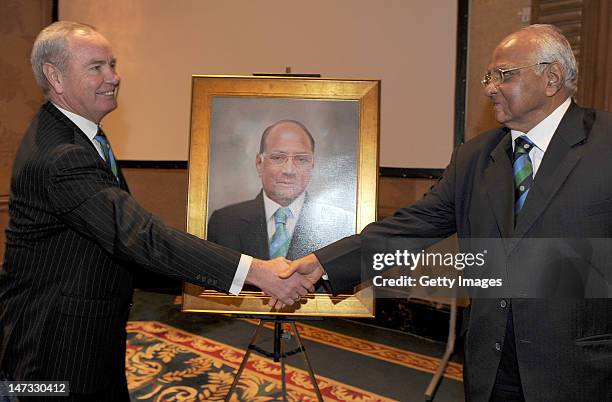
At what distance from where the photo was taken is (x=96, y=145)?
2221mm

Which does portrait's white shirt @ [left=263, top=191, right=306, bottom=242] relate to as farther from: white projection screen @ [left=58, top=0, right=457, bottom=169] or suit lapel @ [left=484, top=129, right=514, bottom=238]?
white projection screen @ [left=58, top=0, right=457, bottom=169]

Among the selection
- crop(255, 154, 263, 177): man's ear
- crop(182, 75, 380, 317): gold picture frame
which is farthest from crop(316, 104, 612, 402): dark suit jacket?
crop(255, 154, 263, 177): man's ear

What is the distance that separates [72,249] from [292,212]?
0.98 m

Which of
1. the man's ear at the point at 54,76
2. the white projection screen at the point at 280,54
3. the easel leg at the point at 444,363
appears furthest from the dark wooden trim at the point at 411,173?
the man's ear at the point at 54,76

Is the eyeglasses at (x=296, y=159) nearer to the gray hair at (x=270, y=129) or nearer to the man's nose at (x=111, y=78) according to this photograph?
the gray hair at (x=270, y=129)

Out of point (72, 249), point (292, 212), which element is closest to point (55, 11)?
point (292, 212)

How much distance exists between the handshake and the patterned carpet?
1705 mm

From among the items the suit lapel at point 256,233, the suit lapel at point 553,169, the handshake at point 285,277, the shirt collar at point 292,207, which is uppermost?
the suit lapel at point 553,169

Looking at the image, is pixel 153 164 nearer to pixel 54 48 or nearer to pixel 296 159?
pixel 296 159

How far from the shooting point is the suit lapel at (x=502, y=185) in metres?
1.98

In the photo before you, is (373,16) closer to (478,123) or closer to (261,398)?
(478,123)

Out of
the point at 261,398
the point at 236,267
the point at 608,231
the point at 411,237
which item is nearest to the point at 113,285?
the point at 236,267

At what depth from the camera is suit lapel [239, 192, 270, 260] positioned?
2.59m

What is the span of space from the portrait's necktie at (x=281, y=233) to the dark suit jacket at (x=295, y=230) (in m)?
0.03
